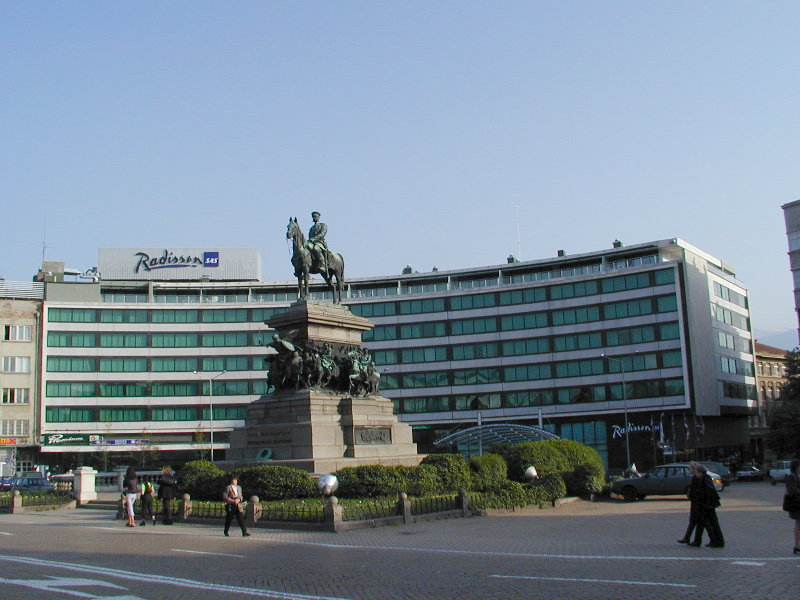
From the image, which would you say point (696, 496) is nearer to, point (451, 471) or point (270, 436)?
point (451, 471)

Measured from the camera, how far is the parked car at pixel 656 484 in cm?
3603

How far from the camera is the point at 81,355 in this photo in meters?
94.1

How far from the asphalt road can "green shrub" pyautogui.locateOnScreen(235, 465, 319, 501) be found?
2.39m

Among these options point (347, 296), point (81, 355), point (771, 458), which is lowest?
point (771, 458)

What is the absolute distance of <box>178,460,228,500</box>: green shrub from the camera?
29078mm

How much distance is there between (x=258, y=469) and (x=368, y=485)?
143 inches

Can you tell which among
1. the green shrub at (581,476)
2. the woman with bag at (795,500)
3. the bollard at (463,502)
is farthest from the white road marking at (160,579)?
the green shrub at (581,476)

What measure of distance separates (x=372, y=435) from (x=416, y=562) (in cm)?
1600

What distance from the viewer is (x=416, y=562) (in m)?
16.8

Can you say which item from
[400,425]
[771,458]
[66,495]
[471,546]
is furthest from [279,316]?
[771,458]

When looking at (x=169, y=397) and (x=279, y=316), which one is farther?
(x=169, y=397)

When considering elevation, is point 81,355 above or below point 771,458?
above

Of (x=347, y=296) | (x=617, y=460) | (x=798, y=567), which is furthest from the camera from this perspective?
(x=347, y=296)

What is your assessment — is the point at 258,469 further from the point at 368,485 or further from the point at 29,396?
the point at 29,396
